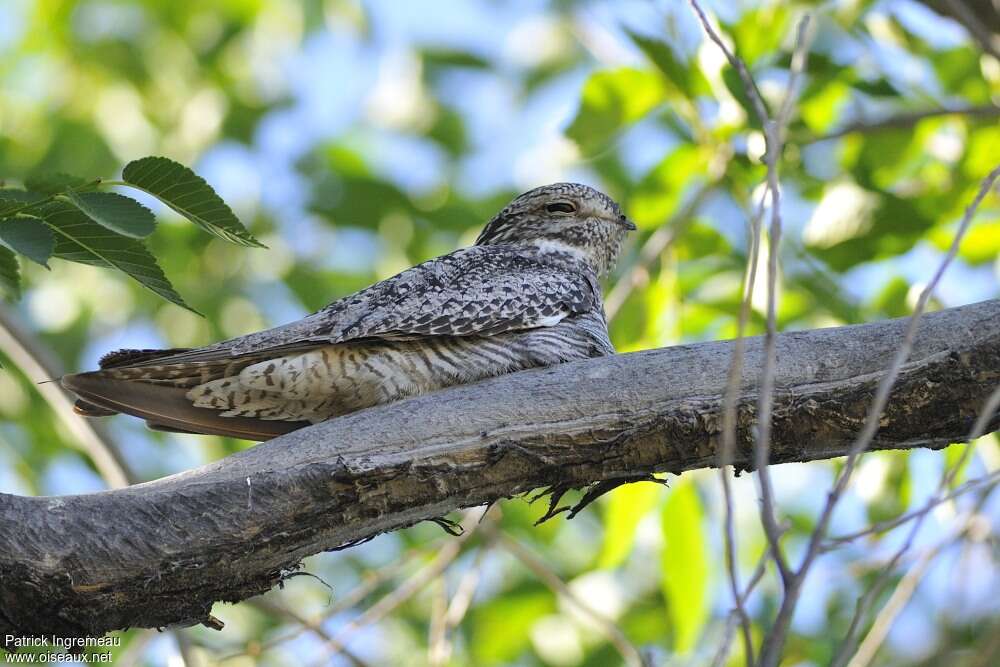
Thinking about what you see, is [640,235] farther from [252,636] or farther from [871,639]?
[252,636]

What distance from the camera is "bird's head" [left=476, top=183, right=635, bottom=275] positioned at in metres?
4.27

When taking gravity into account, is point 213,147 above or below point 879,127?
above

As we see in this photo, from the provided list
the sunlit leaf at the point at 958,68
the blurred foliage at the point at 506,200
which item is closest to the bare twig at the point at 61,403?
the blurred foliage at the point at 506,200

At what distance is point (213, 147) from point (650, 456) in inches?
187

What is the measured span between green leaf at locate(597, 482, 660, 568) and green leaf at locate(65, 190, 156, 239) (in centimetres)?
223

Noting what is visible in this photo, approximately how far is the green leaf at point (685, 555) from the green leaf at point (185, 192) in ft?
7.10

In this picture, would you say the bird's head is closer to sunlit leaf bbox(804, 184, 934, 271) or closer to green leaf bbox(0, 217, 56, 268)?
sunlit leaf bbox(804, 184, 934, 271)

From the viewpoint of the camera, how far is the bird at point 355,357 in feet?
10.5

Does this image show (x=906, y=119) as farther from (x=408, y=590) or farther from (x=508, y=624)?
(x=508, y=624)

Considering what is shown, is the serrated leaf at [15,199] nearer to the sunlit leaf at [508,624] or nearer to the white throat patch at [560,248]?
the white throat patch at [560,248]

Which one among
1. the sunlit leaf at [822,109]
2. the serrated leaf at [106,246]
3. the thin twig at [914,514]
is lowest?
the thin twig at [914,514]

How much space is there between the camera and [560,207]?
4324 millimetres

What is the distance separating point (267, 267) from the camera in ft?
21.2

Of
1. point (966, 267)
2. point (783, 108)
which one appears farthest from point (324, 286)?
point (783, 108)
